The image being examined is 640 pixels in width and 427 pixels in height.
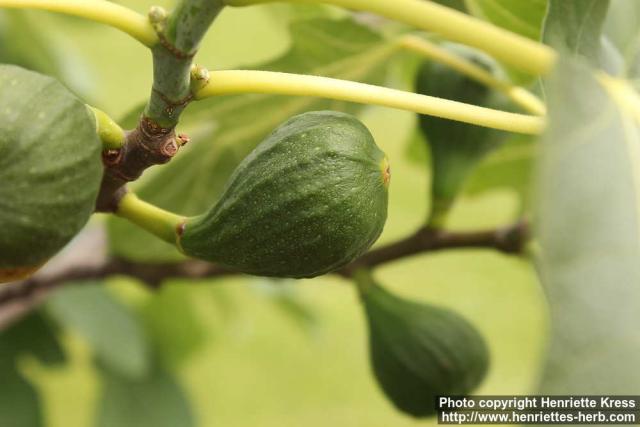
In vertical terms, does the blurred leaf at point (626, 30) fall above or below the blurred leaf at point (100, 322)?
above

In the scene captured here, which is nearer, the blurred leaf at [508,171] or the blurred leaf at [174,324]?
the blurred leaf at [508,171]

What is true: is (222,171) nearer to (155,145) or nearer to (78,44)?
(155,145)

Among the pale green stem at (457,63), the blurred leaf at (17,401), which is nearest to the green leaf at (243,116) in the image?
the pale green stem at (457,63)

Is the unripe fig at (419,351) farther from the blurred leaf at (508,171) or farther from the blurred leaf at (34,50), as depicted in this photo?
the blurred leaf at (34,50)

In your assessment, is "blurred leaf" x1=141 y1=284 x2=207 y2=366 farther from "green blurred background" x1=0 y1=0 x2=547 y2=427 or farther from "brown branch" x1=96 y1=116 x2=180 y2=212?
"brown branch" x1=96 y1=116 x2=180 y2=212

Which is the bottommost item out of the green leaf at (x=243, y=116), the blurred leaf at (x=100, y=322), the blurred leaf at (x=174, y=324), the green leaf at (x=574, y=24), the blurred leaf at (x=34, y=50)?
the blurred leaf at (x=174, y=324)

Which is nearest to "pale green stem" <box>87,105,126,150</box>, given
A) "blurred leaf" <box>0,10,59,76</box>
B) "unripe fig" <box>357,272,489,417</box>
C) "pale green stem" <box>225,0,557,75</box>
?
"pale green stem" <box>225,0,557,75</box>

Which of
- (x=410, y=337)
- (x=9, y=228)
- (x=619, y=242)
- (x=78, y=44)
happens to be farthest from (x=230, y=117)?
(x=78, y=44)

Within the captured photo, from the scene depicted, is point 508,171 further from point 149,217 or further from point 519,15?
point 149,217
